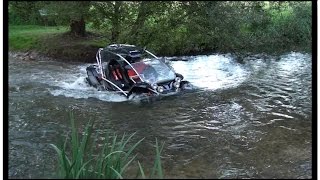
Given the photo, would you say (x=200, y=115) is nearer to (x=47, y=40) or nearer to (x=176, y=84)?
(x=176, y=84)

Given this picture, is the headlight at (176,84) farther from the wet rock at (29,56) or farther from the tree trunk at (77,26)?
the tree trunk at (77,26)

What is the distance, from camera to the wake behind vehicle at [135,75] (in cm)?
711

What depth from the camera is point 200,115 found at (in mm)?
6352

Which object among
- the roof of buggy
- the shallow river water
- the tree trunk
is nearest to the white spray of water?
the shallow river water

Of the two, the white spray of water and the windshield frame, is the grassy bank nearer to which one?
the white spray of water

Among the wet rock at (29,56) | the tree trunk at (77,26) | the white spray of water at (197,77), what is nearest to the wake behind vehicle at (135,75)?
the white spray of water at (197,77)

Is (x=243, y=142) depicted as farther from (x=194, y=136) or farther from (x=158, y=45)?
(x=158, y=45)

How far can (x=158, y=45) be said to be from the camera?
6.29m

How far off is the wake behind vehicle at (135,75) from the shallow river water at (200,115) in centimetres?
17

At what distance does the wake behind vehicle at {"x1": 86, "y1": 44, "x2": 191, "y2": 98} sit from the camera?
23.3ft

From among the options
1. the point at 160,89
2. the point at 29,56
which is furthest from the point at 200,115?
the point at 29,56

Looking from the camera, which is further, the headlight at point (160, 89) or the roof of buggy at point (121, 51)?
the headlight at point (160, 89)

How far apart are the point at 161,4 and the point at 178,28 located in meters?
2.37

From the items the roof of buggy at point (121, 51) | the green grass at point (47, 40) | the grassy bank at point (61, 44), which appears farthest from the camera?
the roof of buggy at point (121, 51)
